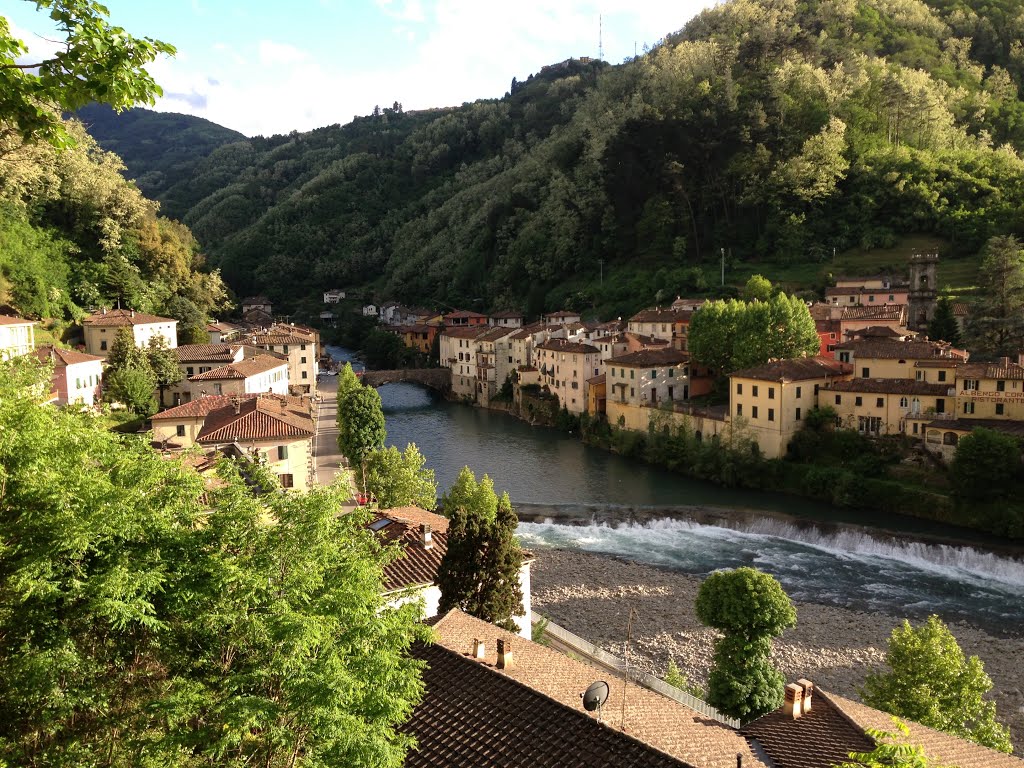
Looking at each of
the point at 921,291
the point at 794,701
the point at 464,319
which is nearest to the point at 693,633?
the point at 794,701

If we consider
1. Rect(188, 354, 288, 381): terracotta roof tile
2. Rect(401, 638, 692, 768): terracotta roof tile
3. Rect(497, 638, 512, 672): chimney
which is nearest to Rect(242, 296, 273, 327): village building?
Rect(188, 354, 288, 381): terracotta roof tile

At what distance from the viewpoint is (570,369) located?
176ft

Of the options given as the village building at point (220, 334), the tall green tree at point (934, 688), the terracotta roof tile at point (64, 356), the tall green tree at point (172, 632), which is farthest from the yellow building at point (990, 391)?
the village building at point (220, 334)

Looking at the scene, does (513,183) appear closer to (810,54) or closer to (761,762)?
(810,54)

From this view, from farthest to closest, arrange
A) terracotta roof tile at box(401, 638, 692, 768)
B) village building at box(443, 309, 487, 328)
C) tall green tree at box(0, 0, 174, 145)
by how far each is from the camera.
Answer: village building at box(443, 309, 487, 328)
terracotta roof tile at box(401, 638, 692, 768)
tall green tree at box(0, 0, 174, 145)

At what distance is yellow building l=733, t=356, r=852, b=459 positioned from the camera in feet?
127

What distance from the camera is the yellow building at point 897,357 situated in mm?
37906

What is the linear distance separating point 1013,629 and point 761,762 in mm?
17800

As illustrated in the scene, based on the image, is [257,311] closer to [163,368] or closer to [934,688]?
[163,368]

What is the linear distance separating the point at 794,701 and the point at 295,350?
4972 centimetres

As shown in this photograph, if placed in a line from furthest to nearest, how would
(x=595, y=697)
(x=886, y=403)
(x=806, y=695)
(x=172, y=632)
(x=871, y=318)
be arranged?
(x=871, y=318) → (x=886, y=403) → (x=806, y=695) → (x=595, y=697) → (x=172, y=632)

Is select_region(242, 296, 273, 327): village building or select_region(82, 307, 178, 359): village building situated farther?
select_region(242, 296, 273, 327): village building

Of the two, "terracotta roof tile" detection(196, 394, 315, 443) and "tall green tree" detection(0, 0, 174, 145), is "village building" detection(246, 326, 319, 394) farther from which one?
"tall green tree" detection(0, 0, 174, 145)

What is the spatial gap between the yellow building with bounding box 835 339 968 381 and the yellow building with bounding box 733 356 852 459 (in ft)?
3.84
